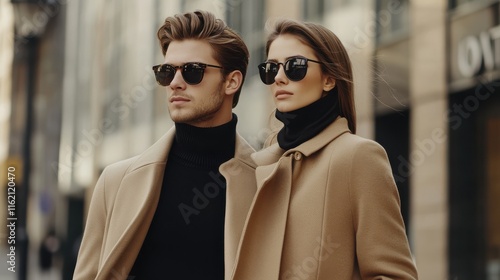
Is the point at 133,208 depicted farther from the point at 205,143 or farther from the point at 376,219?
the point at 376,219

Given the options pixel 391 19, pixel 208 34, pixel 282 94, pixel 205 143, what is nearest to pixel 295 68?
pixel 282 94

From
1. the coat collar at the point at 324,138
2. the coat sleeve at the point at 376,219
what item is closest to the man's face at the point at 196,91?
the coat collar at the point at 324,138

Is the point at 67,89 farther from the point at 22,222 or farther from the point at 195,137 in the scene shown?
the point at 195,137

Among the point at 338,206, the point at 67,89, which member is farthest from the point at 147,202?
the point at 67,89

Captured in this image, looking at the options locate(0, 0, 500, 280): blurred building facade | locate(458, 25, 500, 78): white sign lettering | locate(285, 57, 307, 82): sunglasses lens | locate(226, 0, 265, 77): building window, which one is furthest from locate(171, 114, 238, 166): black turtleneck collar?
locate(226, 0, 265, 77): building window

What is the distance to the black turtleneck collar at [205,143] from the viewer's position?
4.23 metres

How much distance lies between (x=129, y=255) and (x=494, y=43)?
34.4ft

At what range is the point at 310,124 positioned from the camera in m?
3.81

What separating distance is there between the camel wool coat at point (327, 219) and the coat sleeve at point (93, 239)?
0.69 m

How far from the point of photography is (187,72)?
4066 mm

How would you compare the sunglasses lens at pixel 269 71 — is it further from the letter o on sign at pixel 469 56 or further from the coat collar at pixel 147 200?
the letter o on sign at pixel 469 56

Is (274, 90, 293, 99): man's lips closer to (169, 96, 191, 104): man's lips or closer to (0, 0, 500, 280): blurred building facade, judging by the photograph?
(169, 96, 191, 104): man's lips

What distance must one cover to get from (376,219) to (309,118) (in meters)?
0.49

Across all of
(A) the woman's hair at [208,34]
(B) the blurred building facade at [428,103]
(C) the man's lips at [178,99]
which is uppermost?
(A) the woman's hair at [208,34]
